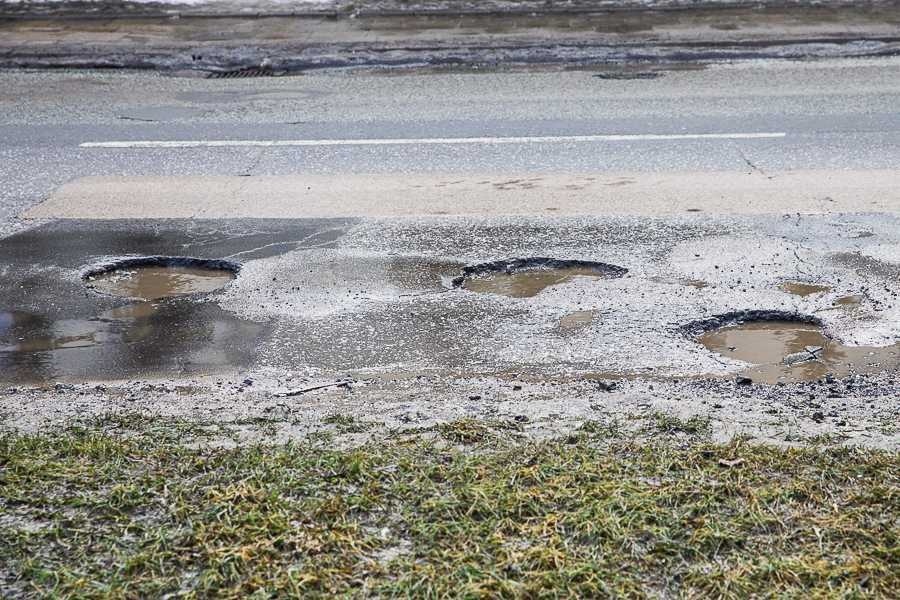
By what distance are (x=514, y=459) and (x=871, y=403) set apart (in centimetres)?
181

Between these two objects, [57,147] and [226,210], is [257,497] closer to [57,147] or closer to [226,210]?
[226,210]

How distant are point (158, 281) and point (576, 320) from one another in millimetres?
2718

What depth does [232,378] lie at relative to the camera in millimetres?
5469

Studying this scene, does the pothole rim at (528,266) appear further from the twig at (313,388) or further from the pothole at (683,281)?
the twig at (313,388)

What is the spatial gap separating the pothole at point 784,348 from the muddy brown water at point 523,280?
103 centimetres

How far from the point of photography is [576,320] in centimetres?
612

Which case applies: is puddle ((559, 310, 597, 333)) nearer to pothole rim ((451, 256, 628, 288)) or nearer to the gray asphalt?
pothole rim ((451, 256, 628, 288))

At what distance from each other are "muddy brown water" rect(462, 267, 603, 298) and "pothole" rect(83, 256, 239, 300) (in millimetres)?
1621

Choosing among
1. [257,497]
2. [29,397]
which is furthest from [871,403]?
[29,397]

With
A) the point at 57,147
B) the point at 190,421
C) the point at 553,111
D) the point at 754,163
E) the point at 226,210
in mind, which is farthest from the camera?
the point at 553,111

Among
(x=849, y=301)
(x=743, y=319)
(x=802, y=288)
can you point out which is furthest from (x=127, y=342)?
(x=849, y=301)

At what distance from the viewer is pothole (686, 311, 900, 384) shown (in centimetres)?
543

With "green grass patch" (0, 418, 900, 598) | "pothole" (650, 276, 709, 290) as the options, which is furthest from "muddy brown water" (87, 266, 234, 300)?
"pothole" (650, 276, 709, 290)

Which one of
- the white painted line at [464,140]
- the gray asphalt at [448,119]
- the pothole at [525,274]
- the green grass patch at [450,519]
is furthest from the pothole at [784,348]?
the white painted line at [464,140]
